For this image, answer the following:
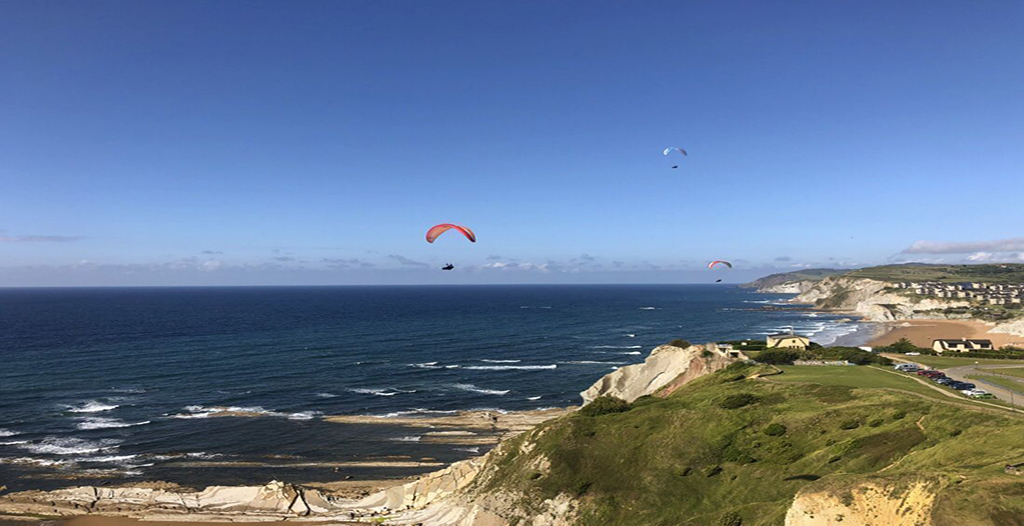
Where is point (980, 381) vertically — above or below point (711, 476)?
above

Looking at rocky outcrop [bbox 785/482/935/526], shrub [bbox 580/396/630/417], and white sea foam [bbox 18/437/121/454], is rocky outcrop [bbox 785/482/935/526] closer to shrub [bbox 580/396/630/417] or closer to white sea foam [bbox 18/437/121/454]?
shrub [bbox 580/396/630/417]

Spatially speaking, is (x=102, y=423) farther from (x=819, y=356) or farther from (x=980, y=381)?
(x=980, y=381)

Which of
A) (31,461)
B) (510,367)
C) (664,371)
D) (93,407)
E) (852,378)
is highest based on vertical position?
(852,378)

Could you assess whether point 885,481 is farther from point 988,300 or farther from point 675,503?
point 988,300

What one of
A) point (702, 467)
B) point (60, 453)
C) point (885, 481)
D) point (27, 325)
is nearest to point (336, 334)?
point (60, 453)

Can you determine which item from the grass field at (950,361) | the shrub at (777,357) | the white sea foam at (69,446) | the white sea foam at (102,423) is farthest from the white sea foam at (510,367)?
the grass field at (950,361)

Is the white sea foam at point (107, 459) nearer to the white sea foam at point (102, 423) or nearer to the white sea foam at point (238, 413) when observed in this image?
the white sea foam at point (102, 423)

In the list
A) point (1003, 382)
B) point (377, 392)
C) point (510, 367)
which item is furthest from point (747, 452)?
point (510, 367)

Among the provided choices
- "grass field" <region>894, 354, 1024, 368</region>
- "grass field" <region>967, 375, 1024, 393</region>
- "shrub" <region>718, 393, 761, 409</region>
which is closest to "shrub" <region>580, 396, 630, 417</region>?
"shrub" <region>718, 393, 761, 409</region>
